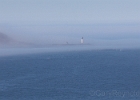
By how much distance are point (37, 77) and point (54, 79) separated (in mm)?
2887

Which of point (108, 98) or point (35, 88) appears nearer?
point (108, 98)

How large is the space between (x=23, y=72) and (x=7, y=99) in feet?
60.9

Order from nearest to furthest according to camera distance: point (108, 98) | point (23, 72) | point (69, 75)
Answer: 1. point (108, 98)
2. point (69, 75)
3. point (23, 72)

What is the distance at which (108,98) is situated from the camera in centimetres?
2955

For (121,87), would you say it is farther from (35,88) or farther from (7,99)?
(7,99)

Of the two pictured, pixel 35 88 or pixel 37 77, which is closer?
pixel 35 88

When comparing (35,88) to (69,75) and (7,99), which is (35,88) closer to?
(7,99)

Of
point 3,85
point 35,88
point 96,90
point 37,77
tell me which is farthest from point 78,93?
point 37,77

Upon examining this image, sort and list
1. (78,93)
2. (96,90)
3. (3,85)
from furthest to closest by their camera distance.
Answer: (3,85)
(96,90)
(78,93)

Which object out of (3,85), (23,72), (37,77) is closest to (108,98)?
(3,85)

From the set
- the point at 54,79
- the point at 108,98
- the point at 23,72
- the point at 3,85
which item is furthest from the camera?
the point at 23,72

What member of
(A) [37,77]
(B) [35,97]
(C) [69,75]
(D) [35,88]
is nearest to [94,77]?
(C) [69,75]

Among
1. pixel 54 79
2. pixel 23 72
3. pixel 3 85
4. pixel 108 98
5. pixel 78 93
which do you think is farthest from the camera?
pixel 23 72

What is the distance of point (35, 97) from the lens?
31.1 meters
